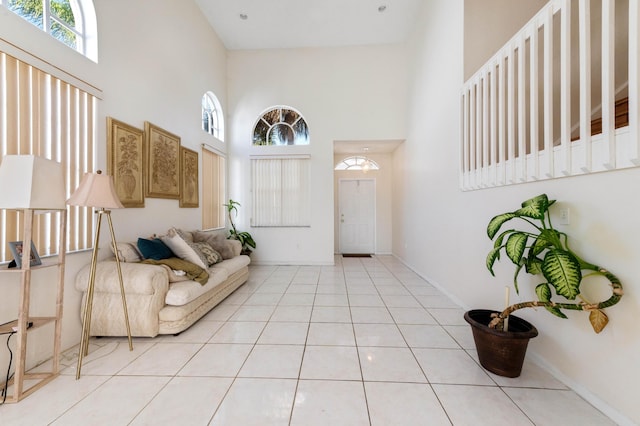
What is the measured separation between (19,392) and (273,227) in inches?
159

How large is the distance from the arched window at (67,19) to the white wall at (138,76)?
0.07 metres

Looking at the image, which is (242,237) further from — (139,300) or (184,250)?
(139,300)

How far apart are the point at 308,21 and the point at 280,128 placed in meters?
1.97

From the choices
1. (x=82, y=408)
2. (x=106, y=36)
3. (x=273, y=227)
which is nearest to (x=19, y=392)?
(x=82, y=408)

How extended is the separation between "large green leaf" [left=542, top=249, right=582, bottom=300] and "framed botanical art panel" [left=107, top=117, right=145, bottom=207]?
3647 millimetres

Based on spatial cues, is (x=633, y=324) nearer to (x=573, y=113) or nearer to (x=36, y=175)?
(x=573, y=113)

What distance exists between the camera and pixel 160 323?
7.53 ft

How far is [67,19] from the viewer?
226cm

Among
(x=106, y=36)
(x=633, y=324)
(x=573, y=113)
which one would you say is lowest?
(x=633, y=324)

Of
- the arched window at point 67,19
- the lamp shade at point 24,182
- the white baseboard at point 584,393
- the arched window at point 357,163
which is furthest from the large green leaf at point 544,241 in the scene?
the arched window at point 357,163

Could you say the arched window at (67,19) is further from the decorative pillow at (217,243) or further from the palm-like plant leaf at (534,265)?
the palm-like plant leaf at (534,265)

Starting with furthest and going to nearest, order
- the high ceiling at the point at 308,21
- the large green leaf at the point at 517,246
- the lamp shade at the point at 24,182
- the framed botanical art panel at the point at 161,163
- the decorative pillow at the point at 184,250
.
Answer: the high ceiling at the point at 308,21 → the framed botanical art panel at the point at 161,163 → the decorative pillow at the point at 184,250 → the large green leaf at the point at 517,246 → the lamp shade at the point at 24,182

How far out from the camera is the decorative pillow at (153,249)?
262 centimetres

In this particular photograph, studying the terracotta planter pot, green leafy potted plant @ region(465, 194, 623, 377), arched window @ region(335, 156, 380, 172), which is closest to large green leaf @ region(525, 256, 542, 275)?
green leafy potted plant @ region(465, 194, 623, 377)
